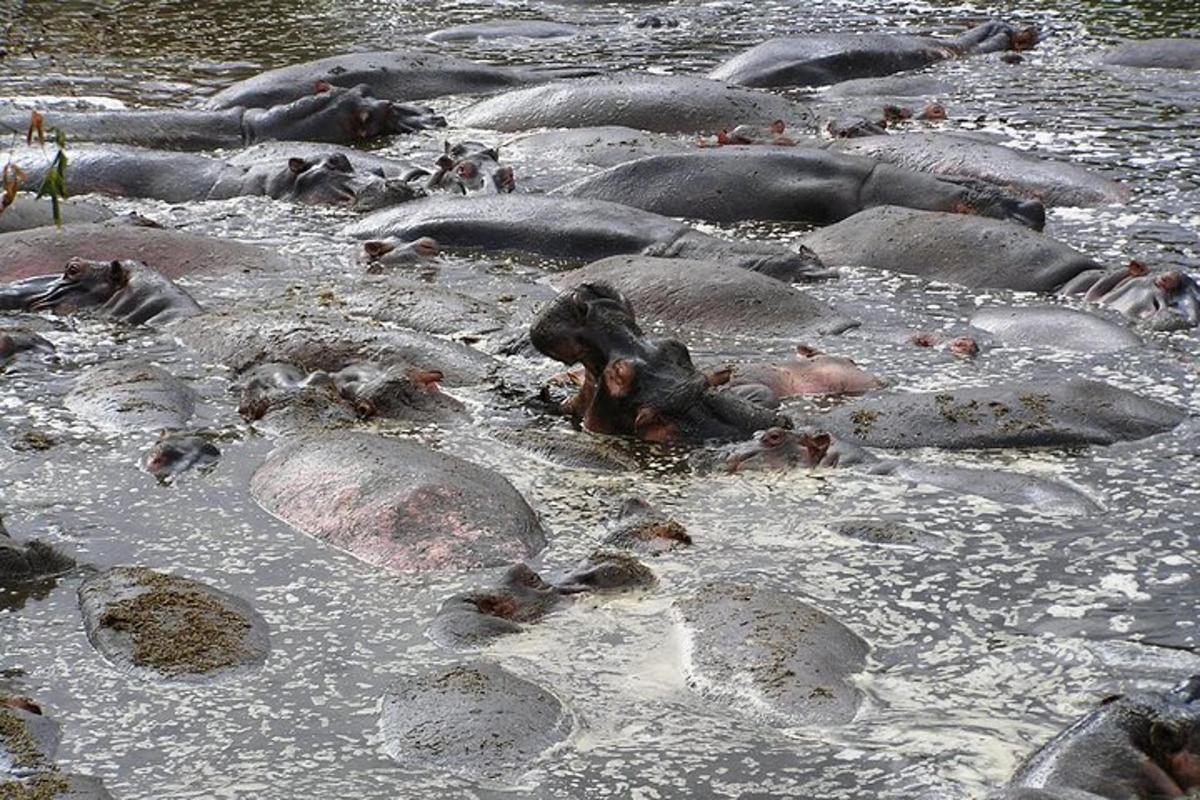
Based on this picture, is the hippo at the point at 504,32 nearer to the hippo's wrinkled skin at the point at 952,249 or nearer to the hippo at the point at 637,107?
the hippo at the point at 637,107

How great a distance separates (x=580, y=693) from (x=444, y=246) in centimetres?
470

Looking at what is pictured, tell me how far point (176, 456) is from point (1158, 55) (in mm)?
8417

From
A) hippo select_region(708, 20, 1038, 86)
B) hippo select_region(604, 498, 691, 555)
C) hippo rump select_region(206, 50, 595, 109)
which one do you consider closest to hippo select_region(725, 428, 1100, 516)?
hippo select_region(604, 498, 691, 555)

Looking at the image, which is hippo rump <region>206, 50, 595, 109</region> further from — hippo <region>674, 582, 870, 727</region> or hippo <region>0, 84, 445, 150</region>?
hippo <region>674, 582, 870, 727</region>

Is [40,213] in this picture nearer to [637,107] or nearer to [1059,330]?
[637,107]

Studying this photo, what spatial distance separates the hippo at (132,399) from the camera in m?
6.73

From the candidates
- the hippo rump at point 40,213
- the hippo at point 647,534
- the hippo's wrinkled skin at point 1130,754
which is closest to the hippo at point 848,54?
the hippo rump at point 40,213

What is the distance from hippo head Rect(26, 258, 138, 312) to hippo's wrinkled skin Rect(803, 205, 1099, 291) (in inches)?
113

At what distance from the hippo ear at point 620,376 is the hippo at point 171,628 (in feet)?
5.62

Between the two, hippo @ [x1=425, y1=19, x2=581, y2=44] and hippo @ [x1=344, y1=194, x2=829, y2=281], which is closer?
hippo @ [x1=344, y1=194, x2=829, y2=281]

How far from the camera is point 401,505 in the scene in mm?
5652

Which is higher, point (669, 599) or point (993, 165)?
point (669, 599)

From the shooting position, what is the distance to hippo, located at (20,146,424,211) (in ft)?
32.5

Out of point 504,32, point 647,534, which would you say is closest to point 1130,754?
point 647,534
